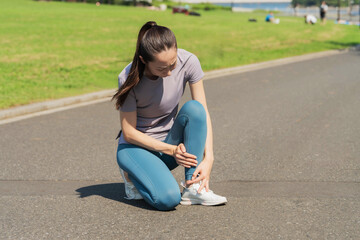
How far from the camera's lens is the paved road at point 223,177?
4168 millimetres

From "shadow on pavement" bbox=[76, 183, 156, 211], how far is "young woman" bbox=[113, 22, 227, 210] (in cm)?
15

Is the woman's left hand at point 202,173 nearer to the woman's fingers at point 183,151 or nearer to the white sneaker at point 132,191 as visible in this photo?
the woman's fingers at point 183,151

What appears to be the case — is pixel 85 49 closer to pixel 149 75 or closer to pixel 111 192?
pixel 111 192

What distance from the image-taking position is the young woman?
14.1 feet

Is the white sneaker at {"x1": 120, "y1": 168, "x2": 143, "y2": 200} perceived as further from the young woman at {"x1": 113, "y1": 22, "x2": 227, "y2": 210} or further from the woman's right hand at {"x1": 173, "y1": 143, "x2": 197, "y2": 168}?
the woman's right hand at {"x1": 173, "y1": 143, "x2": 197, "y2": 168}

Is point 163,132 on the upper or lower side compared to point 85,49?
upper

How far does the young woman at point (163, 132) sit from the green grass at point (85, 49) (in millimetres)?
5797

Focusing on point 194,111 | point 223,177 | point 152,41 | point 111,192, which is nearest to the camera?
point 152,41

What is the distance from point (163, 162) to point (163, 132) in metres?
0.26

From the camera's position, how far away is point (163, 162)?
4.64m

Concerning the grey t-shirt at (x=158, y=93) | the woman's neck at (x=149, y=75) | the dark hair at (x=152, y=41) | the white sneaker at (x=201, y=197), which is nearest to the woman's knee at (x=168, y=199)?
the white sneaker at (x=201, y=197)

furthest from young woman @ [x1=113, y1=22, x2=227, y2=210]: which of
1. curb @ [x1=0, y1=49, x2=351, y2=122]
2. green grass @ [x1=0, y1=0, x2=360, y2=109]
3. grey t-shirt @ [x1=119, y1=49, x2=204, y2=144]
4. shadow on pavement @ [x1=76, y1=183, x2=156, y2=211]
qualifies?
green grass @ [x1=0, y1=0, x2=360, y2=109]

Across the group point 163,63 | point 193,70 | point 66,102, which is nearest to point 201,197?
point 193,70

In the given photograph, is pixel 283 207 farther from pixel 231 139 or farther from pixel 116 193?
pixel 231 139
